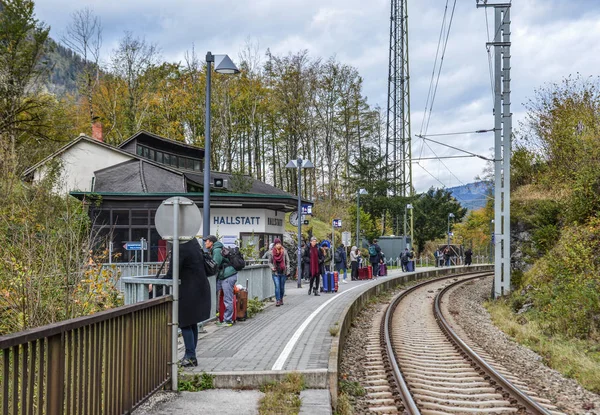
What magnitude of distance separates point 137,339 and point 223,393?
148 centimetres

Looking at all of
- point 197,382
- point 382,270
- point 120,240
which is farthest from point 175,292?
point 382,270

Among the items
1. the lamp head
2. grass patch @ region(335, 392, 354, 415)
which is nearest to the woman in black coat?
grass patch @ region(335, 392, 354, 415)

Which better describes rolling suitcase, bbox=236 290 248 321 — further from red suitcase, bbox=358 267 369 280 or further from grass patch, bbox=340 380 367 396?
red suitcase, bbox=358 267 369 280

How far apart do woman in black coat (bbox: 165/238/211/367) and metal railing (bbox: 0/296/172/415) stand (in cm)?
52

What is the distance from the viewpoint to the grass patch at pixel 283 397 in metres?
6.22

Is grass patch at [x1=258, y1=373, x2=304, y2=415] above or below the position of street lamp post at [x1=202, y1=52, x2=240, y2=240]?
below

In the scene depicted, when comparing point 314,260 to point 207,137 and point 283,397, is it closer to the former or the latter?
point 207,137

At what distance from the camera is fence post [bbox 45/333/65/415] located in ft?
13.7

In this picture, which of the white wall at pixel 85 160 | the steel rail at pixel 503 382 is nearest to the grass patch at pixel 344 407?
the steel rail at pixel 503 382

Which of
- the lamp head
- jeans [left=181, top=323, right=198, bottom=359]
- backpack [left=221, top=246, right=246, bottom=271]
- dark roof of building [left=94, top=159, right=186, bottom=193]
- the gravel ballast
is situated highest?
the lamp head

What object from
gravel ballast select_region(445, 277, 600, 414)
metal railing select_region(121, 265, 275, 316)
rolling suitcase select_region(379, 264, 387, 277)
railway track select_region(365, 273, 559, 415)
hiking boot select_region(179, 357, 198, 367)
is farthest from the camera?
rolling suitcase select_region(379, 264, 387, 277)

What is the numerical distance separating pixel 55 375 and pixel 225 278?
793 centimetres

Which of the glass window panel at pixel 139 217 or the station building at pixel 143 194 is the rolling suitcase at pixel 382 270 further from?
the glass window panel at pixel 139 217

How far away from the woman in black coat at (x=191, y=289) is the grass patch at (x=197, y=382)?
0.66m
